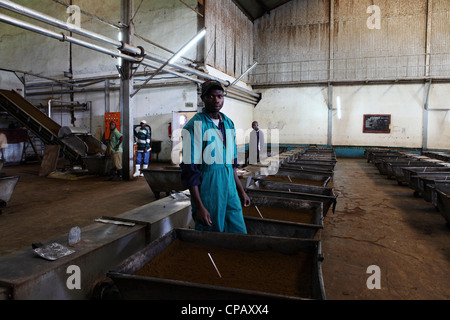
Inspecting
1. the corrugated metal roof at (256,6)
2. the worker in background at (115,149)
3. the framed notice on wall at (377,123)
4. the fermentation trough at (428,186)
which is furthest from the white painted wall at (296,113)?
the fermentation trough at (428,186)

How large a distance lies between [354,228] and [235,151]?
2642 millimetres

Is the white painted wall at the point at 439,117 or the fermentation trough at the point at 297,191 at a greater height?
the white painted wall at the point at 439,117

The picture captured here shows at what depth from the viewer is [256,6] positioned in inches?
602

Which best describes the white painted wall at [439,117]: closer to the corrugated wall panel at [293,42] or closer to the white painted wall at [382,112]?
the white painted wall at [382,112]

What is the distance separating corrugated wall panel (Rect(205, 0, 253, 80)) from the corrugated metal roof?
0.92ft

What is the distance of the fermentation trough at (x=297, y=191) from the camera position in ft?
11.8

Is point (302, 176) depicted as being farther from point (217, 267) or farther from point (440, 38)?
point (440, 38)

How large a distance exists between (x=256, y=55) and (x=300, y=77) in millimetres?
2791

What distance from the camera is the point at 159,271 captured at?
1890mm

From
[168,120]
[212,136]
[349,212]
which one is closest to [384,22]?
[168,120]

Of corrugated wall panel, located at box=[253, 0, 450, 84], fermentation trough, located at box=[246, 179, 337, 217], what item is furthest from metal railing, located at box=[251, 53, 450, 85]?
fermentation trough, located at box=[246, 179, 337, 217]

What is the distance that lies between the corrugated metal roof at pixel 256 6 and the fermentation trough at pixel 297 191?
1221 centimetres

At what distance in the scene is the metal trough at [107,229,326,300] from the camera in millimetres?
1515

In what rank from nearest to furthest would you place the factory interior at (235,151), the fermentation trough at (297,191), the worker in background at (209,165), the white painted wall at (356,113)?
the factory interior at (235,151) → the worker in background at (209,165) → the fermentation trough at (297,191) → the white painted wall at (356,113)
